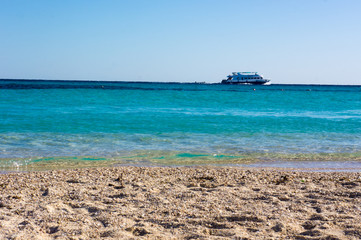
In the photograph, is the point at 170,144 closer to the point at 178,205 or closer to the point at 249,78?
the point at 178,205

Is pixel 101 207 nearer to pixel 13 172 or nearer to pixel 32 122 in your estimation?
pixel 13 172

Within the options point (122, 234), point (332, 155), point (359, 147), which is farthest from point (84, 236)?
point (359, 147)

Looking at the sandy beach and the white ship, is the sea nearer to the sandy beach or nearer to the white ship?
the sandy beach

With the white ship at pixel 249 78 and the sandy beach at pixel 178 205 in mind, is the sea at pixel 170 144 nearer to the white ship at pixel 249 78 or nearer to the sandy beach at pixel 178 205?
the sandy beach at pixel 178 205

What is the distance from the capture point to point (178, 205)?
5441 millimetres

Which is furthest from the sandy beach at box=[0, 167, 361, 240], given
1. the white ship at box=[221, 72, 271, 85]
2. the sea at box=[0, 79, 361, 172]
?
the white ship at box=[221, 72, 271, 85]

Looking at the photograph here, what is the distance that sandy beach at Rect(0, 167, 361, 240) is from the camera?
4.46 metres

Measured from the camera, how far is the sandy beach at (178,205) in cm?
446

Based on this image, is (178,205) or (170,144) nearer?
(178,205)

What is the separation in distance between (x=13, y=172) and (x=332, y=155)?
8.27m

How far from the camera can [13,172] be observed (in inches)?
324

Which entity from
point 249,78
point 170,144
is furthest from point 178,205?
point 249,78

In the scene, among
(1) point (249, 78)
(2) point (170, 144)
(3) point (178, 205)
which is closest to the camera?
(3) point (178, 205)

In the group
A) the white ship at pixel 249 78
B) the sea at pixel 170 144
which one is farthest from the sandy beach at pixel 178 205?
the white ship at pixel 249 78
